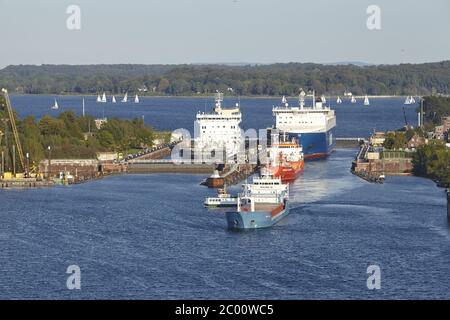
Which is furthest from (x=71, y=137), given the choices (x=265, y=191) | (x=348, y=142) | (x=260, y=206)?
(x=260, y=206)

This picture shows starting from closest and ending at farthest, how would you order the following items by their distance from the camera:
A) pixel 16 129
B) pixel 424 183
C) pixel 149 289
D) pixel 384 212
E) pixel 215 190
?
pixel 149 289, pixel 384 212, pixel 215 190, pixel 424 183, pixel 16 129

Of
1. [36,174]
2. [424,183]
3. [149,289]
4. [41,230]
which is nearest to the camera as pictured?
[149,289]

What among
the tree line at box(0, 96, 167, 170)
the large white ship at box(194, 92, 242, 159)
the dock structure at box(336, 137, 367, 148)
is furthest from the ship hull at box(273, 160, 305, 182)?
the dock structure at box(336, 137, 367, 148)

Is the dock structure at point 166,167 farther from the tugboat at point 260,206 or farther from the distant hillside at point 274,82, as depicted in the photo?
the distant hillside at point 274,82

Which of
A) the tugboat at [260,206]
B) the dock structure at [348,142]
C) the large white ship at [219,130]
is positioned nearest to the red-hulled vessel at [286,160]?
the large white ship at [219,130]

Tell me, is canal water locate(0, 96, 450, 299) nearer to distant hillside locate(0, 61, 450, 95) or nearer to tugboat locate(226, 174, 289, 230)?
tugboat locate(226, 174, 289, 230)
